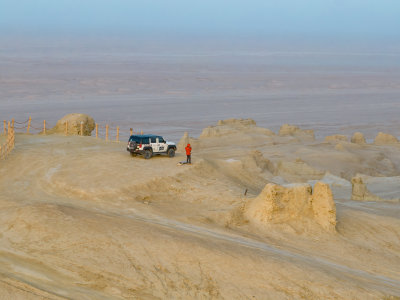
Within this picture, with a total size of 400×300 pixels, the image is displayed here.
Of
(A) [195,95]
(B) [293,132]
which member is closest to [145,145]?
(B) [293,132]

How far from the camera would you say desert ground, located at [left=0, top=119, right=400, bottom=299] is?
60.0ft

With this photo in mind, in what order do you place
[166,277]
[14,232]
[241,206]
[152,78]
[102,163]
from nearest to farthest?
[166,277] → [14,232] → [241,206] → [102,163] → [152,78]

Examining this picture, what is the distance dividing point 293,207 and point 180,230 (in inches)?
219

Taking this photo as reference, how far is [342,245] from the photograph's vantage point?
24.5m

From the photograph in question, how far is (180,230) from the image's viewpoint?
22.7 metres

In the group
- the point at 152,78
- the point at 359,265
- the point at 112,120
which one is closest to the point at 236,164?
the point at 359,265

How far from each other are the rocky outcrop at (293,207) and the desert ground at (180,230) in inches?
1.8

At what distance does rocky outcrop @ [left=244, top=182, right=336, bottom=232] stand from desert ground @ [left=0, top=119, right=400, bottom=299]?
0.05 metres

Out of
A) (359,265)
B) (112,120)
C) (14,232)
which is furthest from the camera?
(112,120)

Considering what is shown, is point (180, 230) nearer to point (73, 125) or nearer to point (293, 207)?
point (293, 207)

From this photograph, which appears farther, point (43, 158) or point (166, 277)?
point (43, 158)

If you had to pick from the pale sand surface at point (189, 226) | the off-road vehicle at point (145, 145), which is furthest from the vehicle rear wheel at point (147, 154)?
the pale sand surface at point (189, 226)

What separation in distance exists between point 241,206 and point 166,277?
8375mm

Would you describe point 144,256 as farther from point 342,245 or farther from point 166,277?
point 342,245
